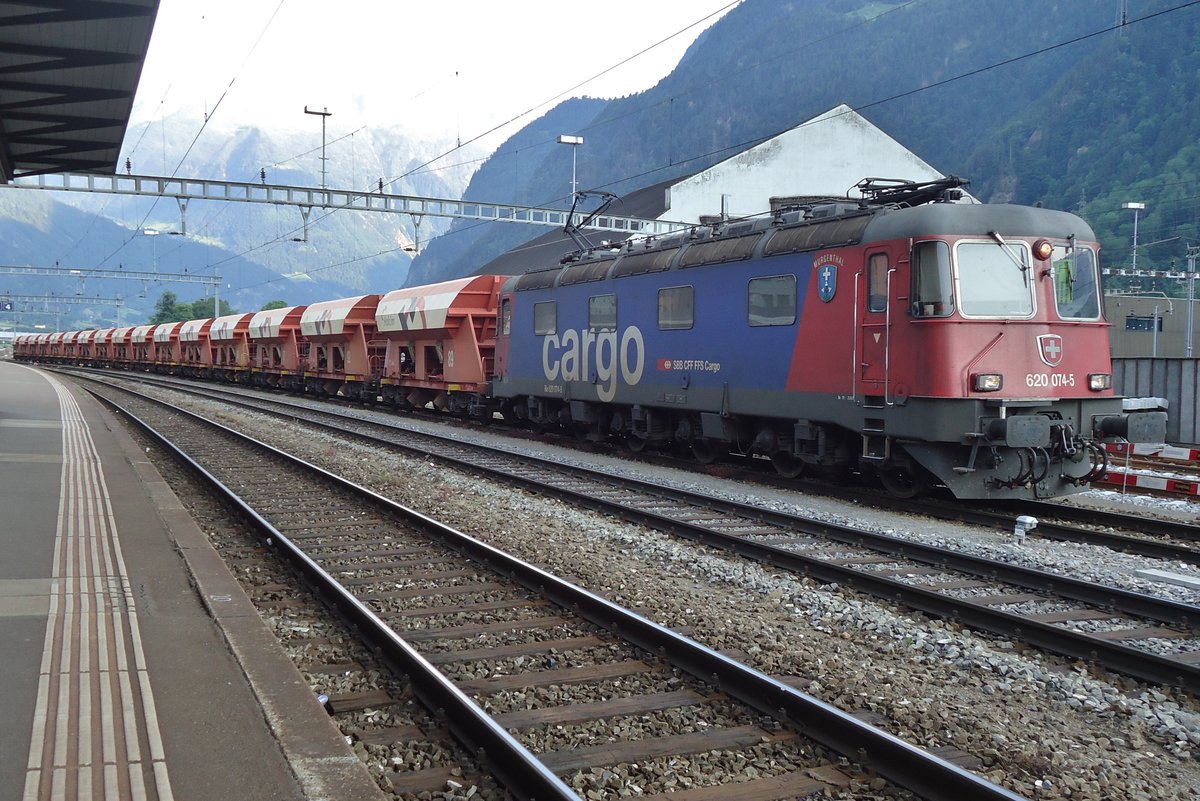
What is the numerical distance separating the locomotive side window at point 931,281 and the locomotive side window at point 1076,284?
1.37 meters

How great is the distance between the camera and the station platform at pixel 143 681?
12.4 feet

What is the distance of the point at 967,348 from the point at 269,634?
7610 millimetres

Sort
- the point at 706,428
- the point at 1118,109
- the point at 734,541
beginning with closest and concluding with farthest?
1. the point at 734,541
2. the point at 706,428
3. the point at 1118,109

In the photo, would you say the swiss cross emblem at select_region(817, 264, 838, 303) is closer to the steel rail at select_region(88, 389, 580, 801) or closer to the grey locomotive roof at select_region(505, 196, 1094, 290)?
the grey locomotive roof at select_region(505, 196, 1094, 290)

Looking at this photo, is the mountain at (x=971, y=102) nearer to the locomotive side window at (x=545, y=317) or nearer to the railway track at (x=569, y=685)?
the locomotive side window at (x=545, y=317)

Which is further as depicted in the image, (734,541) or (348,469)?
(348,469)

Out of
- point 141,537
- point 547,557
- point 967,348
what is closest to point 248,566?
point 141,537

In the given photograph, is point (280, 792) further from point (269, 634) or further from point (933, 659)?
point (933, 659)

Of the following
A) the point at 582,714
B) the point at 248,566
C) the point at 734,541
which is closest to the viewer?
the point at 582,714

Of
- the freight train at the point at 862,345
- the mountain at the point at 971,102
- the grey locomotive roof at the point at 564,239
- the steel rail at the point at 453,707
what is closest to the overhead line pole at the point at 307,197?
the grey locomotive roof at the point at 564,239

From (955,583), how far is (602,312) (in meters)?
10.0

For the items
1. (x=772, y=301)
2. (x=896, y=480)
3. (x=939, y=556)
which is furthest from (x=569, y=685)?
(x=772, y=301)

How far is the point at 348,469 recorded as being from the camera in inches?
570

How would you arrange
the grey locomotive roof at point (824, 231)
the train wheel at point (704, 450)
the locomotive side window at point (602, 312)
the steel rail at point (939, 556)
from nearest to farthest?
the steel rail at point (939, 556)
the grey locomotive roof at point (824, 231)
the train wheel at point (704, 450)
the locomotive side window at point (602, 312)
